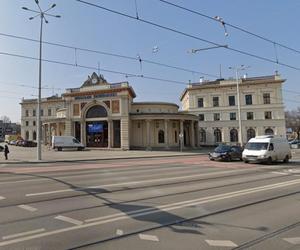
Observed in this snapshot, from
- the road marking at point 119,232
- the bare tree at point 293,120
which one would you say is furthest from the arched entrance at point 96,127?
the bare tree at point 293,120

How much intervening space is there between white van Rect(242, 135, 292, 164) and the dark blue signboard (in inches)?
1471

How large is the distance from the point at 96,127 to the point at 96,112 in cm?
284

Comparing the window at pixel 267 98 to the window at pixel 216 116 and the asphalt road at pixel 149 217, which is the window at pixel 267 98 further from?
the asphalt road at pixel 149 217

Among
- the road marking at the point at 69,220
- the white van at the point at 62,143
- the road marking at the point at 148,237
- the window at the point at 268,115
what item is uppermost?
the window at the point at 268,115

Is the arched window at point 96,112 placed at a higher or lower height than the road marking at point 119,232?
higher

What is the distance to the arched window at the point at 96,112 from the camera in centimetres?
6097

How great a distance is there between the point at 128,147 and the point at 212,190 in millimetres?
46250

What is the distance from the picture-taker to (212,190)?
11.7 meters

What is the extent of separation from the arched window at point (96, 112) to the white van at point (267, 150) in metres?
37.5

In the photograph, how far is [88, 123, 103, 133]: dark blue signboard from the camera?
6072cm

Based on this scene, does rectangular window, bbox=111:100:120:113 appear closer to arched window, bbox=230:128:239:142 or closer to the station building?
the station building

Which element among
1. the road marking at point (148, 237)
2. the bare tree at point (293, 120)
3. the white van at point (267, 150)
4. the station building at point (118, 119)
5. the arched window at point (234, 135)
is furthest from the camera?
the bare tree at point (293, 120)

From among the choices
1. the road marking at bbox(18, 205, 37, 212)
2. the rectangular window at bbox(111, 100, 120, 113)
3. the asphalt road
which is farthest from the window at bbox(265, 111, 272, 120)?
the road marking at bbox(18, 205, 37, 212)

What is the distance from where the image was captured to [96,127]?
61062 millimetres
